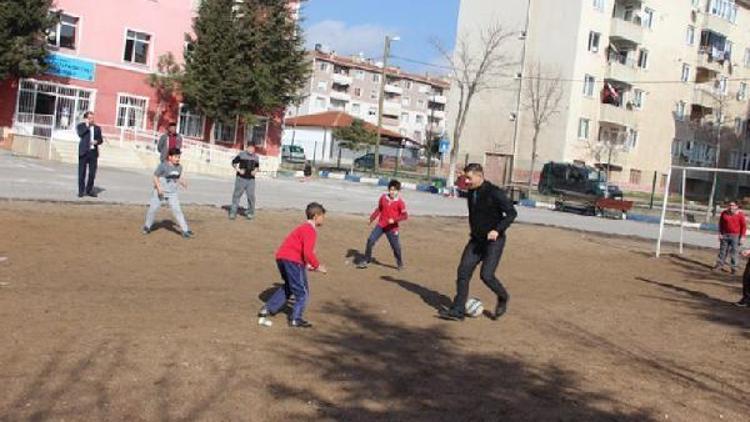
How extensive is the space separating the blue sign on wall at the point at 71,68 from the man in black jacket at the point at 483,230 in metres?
30.6

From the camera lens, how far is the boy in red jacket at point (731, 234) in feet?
58.3

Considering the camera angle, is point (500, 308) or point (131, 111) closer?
point (500, 308)

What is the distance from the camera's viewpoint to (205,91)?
3994cm

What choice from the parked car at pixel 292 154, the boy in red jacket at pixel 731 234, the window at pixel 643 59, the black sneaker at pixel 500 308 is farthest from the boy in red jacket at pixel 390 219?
the window at pixel 643 59

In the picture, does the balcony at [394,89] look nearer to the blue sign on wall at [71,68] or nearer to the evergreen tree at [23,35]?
the blue sign on wall at [71,68]

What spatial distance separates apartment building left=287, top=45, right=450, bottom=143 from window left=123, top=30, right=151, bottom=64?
54617 millimetres

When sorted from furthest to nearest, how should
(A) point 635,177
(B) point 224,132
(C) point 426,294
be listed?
(A) point 635,177 → (B) point 224,132 → (C) point 426,294

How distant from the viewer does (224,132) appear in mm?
43844

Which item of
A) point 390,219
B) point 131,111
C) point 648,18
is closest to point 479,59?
point 648,18

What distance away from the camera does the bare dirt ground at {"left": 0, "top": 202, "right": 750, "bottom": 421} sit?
5613 mm

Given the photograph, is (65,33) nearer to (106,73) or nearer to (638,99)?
(106,73)

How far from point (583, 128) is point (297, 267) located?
50.9 metres

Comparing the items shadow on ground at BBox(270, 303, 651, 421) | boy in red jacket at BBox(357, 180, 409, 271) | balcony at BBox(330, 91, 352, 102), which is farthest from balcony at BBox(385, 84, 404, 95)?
shadow on ground at BBox(270, 303, 651, 421)

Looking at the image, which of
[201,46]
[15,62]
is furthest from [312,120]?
[15,62]
